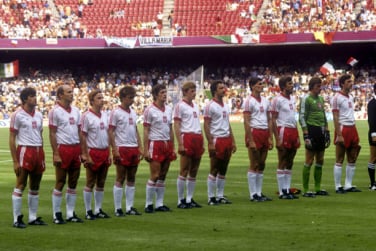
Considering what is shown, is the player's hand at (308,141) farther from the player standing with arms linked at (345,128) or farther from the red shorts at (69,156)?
the red shorts at (69,156)

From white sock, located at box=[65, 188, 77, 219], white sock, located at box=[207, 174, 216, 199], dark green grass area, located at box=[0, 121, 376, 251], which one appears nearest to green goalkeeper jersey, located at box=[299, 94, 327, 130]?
dark green grass area, located at box=[0, 121, 376, 251]

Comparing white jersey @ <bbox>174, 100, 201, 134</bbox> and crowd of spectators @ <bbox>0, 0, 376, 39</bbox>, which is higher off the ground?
crowd of spectators @ <bbox>0, 0, 376, 39</bbox>

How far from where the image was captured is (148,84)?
63.7 m

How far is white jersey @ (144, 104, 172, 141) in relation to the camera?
54.3 ft

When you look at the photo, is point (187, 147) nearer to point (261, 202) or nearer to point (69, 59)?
point (261, 202)

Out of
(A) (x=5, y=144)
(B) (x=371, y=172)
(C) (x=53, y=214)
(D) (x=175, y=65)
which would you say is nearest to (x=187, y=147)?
(C) (x=53, y=214)

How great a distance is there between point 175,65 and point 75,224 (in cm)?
5097

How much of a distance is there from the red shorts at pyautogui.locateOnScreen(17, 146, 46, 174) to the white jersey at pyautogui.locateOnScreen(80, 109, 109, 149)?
1051mm

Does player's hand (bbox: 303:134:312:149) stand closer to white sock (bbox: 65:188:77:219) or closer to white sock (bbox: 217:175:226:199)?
white sock (bbox: 217:175:226:199)

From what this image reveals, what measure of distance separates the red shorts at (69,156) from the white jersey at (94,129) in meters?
0.51

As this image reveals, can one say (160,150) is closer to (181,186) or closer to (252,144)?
(181,186)

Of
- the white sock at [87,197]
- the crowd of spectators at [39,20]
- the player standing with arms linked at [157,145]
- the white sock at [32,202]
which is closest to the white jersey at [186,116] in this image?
the player standing with arms linked at [157,145]

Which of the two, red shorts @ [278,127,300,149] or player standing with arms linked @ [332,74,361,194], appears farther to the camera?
player standing with arms linked @ [332,74,361,194]

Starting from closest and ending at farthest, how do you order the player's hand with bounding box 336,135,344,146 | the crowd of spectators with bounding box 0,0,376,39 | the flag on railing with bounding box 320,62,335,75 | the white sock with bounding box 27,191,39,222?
1. the white sock with bounding box 27,191,39,222
2. the player's hand with bounding box 336,135,344,146
3. the flag on railing with bounding box 320,62,335,75
4. the crowd of spectators with bounding box 0,0,376,39
